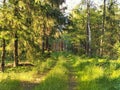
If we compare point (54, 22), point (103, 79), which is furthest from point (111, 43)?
point (103, 79)

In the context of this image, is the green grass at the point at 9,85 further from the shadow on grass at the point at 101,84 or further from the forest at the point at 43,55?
the shadow on grass at the point at 101,84

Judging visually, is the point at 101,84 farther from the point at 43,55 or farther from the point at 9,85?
the point at 43,55

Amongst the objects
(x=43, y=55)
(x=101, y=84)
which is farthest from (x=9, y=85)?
(x=43, y=55)

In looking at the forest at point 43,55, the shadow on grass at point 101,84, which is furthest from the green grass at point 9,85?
the shadow on grass at point 101,84

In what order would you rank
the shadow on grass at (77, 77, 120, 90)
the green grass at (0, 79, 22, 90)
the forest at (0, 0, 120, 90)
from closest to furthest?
the shadow on grass at (77, 77, 120, 90) → the green grass at (0, 79, 22, 90) → the forest at (0, 0, 120, 90)

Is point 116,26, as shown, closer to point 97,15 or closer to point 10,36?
point 97,15

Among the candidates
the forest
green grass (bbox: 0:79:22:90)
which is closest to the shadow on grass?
the forest

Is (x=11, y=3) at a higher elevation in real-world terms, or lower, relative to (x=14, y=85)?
higher

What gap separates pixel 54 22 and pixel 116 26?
26685mm

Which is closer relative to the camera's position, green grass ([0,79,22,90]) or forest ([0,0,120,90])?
green grass ([0,79,22,90])

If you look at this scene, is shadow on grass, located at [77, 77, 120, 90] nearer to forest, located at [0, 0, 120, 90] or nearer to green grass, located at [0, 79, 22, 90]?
forest, located at [0, 0, 120, 90]

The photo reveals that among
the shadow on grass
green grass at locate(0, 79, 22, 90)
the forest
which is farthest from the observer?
the forest

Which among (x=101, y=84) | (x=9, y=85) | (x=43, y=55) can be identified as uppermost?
(x=9, y=85)

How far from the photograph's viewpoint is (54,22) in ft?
151
